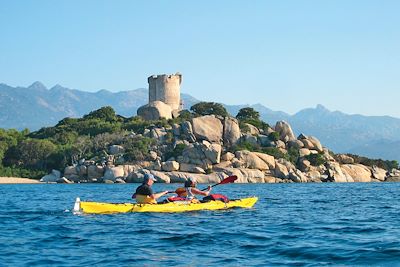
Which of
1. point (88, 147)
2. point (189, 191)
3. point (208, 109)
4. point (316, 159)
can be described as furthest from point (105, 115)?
point (189, 191)

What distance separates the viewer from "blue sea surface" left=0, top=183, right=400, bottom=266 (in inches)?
516

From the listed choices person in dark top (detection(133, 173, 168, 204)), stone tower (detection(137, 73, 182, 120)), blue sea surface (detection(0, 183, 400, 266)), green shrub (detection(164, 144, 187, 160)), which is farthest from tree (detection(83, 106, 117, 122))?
person in dark top (detection(133, 173, 168, 204))

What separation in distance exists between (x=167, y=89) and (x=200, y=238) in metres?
80.8

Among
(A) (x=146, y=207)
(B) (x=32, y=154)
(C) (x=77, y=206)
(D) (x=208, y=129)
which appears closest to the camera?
(C) (x=77, y=206)

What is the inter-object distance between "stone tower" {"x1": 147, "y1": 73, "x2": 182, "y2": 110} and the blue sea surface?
7282 centimetres

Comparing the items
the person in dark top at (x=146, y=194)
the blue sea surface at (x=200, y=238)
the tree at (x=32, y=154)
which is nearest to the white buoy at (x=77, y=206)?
the blue sea surface at (x=200, y=238)

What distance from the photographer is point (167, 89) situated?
9625 cm

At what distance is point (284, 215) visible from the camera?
22859 millimetres

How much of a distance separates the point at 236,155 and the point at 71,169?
1818 centimetres

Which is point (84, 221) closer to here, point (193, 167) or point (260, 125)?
point (193, 167)

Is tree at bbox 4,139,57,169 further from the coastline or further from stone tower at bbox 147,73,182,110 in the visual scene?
stone tower at bbox 147,73,182,110

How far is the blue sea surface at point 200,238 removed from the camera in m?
13.1

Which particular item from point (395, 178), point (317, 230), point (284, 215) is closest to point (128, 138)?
point (395, 178)

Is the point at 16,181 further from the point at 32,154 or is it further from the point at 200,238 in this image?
the point at 200,238
